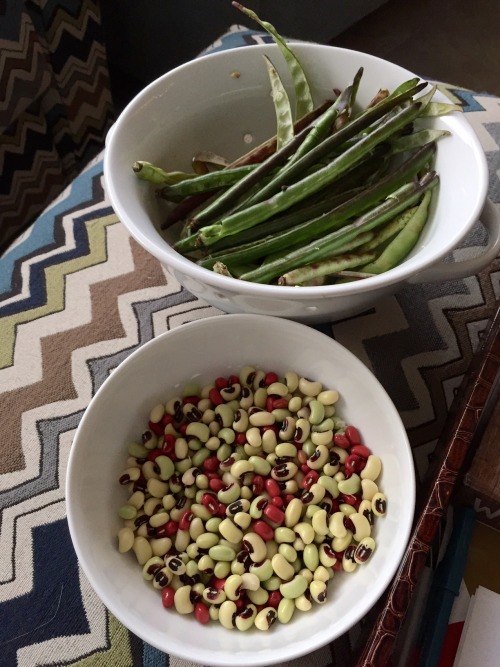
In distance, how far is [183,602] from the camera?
0.46 m

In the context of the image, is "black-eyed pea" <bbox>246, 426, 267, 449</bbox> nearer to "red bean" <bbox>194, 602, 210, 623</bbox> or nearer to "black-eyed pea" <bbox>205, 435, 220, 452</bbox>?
"black-eyed pea" <bbox>205, 435, 220, 452</bbox>

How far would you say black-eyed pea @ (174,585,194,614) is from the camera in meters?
0.46

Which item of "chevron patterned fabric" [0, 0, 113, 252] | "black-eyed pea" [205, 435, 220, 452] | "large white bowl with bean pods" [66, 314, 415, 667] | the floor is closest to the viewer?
"large white bowl with bean pods" [66, 314, 415, 667]

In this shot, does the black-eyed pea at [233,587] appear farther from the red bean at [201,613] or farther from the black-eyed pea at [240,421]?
the black-eyed pea at [240,421]

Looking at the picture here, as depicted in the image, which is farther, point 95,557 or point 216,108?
point 216,108

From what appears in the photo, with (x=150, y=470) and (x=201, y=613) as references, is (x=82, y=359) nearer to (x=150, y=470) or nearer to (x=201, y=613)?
(x=150, y=470)

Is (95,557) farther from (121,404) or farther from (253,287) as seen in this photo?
(253,287)

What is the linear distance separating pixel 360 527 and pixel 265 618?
10 centimetres

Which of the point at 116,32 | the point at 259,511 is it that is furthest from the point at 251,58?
the point at 116,32

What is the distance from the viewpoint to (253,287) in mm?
470

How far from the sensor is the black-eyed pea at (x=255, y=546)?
0.48 meters

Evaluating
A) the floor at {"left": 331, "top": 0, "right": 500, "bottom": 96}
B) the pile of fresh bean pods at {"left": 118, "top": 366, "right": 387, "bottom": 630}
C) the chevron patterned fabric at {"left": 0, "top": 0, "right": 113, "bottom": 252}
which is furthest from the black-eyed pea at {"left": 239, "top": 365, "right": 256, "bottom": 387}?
the floor at {"left": 331, "top": 0, "right": 500, "bottom": 96}

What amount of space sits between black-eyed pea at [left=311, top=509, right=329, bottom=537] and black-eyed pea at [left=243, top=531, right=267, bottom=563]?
0.15ft

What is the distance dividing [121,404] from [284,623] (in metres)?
0.22
